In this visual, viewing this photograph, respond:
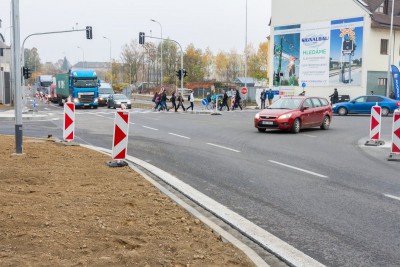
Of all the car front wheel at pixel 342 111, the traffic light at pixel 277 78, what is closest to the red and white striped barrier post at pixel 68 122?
the car front wheel at pixel 342 111

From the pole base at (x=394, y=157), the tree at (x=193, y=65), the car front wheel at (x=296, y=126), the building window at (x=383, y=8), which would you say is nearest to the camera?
the pole base at (x=394, y=157)

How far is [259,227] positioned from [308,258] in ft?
3.94

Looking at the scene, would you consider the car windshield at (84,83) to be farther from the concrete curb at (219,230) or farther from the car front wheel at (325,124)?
the concrete curb at (219,230)

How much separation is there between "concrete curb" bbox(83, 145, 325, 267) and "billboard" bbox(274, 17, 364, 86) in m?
39.4

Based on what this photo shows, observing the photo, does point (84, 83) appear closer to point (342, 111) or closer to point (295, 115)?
point (342, 111)

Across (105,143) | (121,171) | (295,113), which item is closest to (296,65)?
(295,113)

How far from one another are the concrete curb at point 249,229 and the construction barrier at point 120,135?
151cm

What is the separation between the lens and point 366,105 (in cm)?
3306

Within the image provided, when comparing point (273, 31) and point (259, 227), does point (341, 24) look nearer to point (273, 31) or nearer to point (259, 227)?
point (273, 31)

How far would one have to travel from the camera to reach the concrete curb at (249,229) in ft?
15.7

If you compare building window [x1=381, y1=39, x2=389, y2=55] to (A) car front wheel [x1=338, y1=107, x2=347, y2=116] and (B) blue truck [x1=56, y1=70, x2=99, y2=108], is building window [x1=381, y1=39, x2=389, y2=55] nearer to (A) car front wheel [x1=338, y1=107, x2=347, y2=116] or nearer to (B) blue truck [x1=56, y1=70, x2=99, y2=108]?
(A) car front wheel [x1=338, y1=107, x2=347, y2=116]

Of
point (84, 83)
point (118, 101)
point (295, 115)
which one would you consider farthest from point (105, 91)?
point (295, 115)

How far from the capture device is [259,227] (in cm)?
595

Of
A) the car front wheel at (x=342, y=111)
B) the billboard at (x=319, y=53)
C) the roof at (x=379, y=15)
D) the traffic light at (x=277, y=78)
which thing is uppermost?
the roof at (x=379, y=15)
